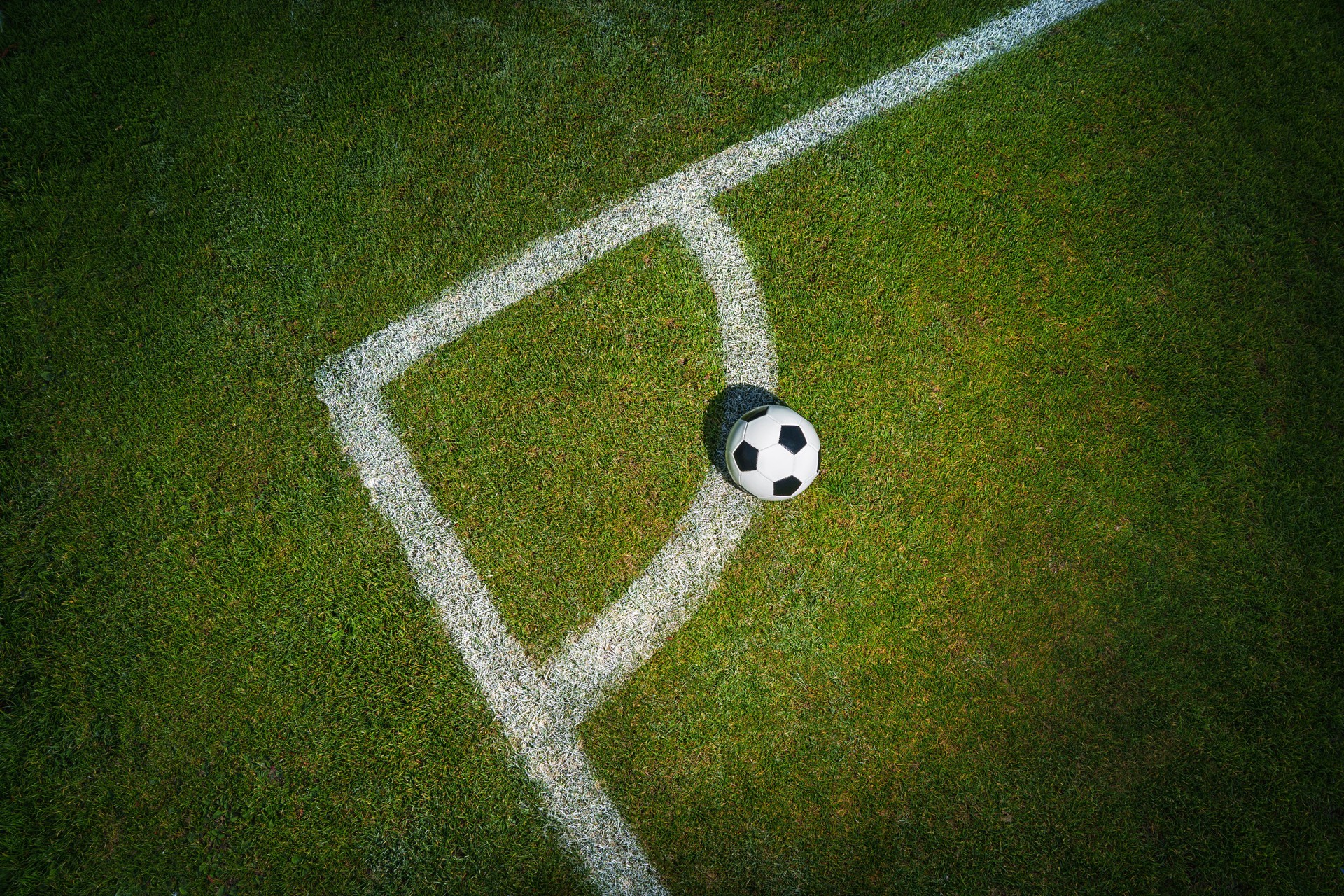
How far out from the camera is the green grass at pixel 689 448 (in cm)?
360

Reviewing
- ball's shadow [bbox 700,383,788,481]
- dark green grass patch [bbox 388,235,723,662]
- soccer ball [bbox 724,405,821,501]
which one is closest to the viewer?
soccer ball [bbox 724,405,821,501]

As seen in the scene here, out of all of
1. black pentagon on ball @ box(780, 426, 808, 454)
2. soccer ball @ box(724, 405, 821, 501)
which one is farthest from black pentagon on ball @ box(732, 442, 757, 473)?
black pentagon on ball @ box(780, 426, 808, 454)

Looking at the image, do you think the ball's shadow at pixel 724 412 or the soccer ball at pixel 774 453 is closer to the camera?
the soccer ball at pixel 774 453

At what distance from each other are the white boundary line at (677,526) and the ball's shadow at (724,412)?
0.06 meters

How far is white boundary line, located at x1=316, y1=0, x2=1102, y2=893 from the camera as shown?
11.8ft

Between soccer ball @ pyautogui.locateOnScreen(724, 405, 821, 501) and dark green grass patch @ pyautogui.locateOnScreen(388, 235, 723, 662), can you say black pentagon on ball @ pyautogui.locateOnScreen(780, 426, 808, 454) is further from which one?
dark green grass patch @ pyautogui.locateOnScreen(388, 235, 723, 662)

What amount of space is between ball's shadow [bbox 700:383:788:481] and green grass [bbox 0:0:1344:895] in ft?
0.66

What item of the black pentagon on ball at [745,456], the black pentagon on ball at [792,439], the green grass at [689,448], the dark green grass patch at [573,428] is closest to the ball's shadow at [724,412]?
the dark green grass patch at [573,428]

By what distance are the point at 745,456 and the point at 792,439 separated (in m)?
0.26

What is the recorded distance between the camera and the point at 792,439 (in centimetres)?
360

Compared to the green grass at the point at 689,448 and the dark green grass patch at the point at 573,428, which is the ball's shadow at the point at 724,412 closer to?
the dark green grass patch at the point at 573,428

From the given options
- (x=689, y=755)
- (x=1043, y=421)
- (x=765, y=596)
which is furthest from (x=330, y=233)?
(x=1043, y=421)

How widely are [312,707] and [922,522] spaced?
3.49 m

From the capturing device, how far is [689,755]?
3660 mm
